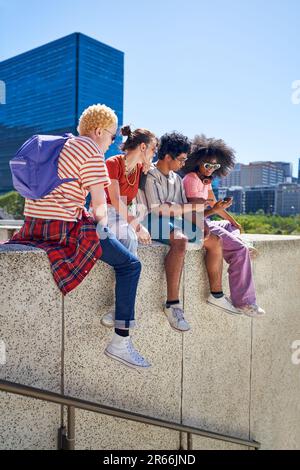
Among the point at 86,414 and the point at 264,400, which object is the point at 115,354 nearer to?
the point at 86,414

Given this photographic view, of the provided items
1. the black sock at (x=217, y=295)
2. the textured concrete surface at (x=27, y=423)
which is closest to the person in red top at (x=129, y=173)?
the black sock at (x=217, y=295)

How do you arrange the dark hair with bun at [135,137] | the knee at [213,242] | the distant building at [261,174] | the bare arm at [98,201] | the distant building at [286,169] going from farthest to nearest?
1. the distant building at [286,169]
2. the distant building at [261,174]
3. the knee at [213,242]
4. the dark hair with bun at [135,137]
5. the bare arm at [98,201]

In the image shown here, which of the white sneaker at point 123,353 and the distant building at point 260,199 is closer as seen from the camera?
the white sneaker at point 123,353

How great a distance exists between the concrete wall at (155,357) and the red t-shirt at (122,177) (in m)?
0.42

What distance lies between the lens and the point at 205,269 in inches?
148

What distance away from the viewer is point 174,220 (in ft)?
11.5

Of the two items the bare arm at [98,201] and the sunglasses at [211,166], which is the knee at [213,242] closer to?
the sunglasses at [211,166]

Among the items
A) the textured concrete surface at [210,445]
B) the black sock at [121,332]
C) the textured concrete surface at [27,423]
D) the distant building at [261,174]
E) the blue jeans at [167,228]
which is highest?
the distant building at [261,174]

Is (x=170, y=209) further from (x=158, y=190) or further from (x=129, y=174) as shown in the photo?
(x=129, y=174)

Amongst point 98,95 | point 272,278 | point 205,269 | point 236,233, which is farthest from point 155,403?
point 98,95

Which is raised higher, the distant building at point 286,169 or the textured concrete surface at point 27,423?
the distant building at point 286,169

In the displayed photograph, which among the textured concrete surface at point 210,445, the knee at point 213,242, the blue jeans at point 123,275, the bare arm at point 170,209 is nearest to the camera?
the blue jeans at point 123,275

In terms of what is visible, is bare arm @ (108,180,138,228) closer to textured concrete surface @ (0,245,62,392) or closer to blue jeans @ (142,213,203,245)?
blue jeans @ (142,213,203,245)

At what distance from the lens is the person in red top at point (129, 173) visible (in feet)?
10.1
